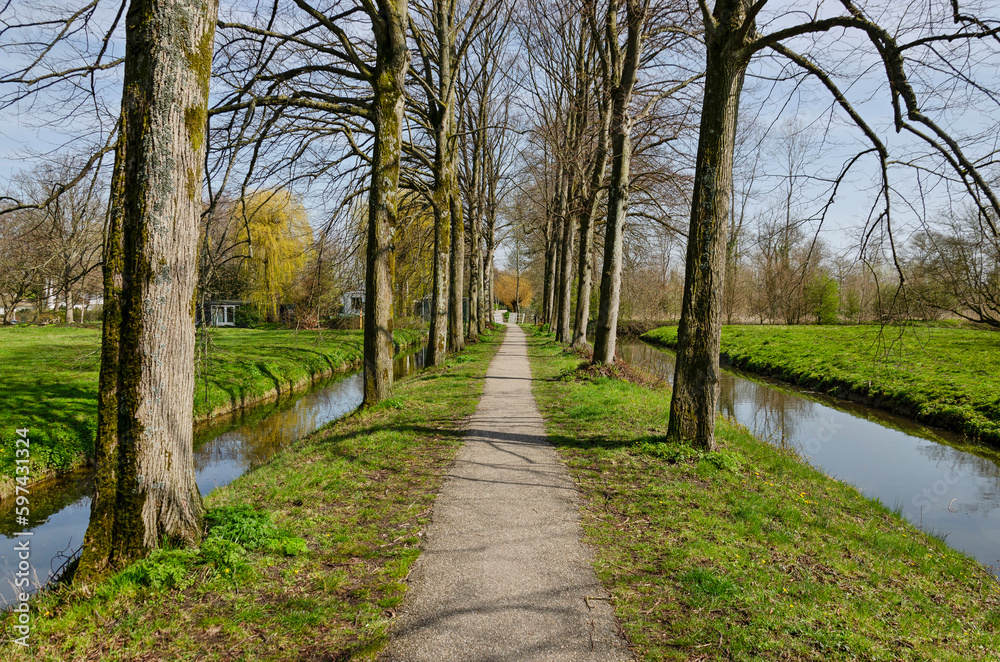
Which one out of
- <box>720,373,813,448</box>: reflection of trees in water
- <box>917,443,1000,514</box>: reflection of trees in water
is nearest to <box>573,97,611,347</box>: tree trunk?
<box>720,373,813,448</box>: reflection of trees in water

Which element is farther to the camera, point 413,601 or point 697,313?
point 697,313

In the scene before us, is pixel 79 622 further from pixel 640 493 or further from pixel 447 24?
pixel 447 24

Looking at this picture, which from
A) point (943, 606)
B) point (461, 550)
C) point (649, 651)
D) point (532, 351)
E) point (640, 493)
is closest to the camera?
point (649, 651)

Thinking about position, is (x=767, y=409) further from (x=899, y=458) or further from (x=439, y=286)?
(x=439, y=286)

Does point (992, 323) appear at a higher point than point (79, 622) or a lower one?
higher

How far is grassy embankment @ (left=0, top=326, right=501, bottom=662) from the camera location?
294cm

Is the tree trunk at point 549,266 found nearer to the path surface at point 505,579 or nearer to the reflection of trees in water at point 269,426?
the reflection of trees in water at point 269,426

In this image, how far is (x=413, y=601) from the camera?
3.38 meters

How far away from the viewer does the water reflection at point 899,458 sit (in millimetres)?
6605

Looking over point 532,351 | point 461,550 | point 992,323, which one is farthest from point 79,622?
point 532,351

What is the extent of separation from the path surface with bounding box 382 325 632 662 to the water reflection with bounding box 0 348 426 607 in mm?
2649

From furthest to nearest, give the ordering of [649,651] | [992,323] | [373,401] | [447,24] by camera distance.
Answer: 1. [447,24]
2. [373,401]
3. [992,323]
4. [649,651]

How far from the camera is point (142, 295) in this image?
3.57 metres

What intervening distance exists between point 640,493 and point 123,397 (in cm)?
469
